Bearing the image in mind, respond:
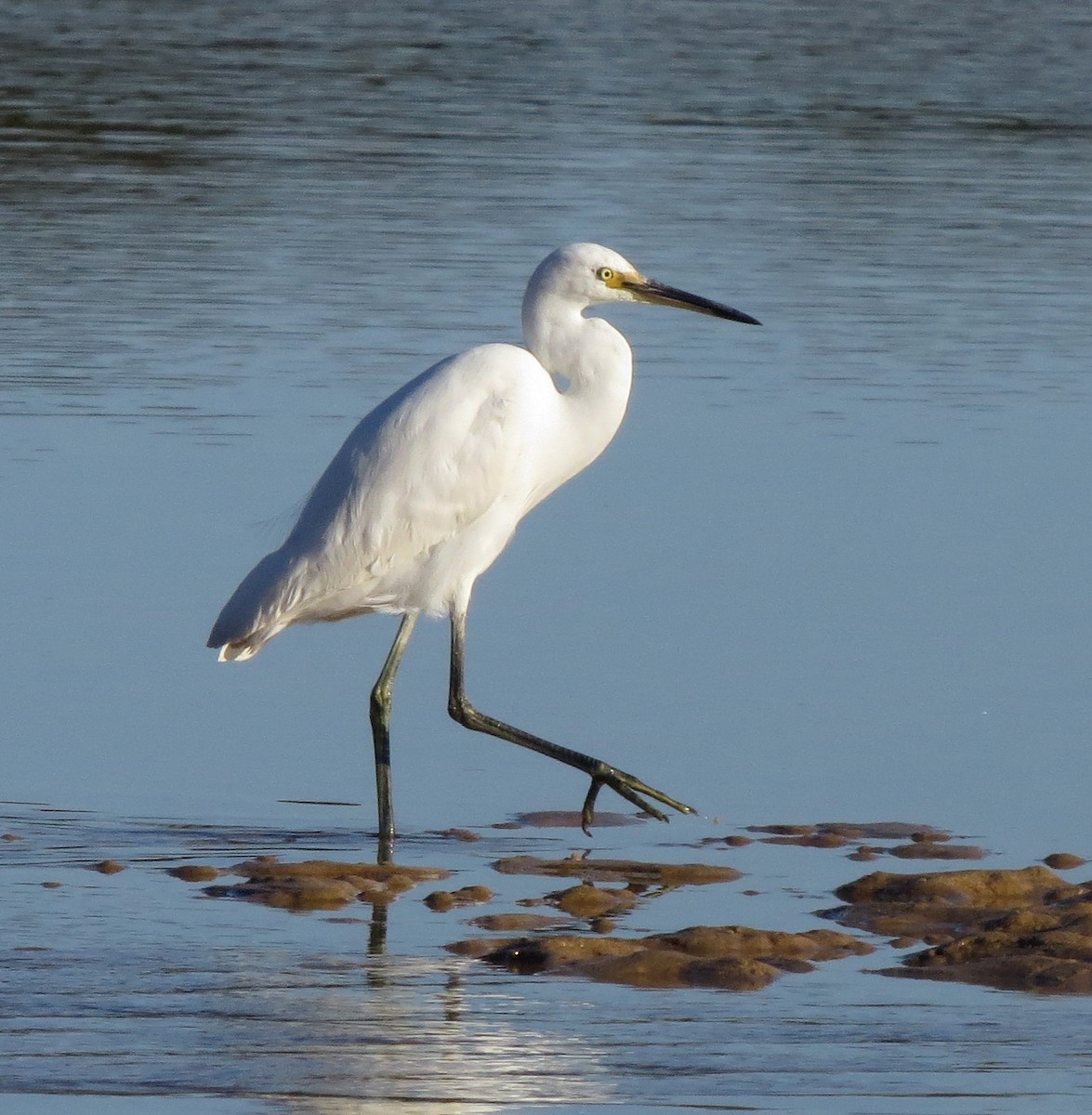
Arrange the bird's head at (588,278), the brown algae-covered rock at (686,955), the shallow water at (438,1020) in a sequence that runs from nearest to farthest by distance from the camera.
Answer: the shallow water at (438,1020)
the brown algae-covered rock at (686,955)
the bird's head at (588,278)

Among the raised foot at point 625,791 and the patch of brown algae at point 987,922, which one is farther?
the raised foot at point 625,791

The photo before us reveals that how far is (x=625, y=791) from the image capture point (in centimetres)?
658

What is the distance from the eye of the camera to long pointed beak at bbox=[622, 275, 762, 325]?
7.13 metres

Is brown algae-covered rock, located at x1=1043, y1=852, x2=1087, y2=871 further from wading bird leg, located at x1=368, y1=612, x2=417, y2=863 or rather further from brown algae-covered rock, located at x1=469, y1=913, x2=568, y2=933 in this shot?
wading bird leg, located at x1=368, y1=612, x2=417, y2=863

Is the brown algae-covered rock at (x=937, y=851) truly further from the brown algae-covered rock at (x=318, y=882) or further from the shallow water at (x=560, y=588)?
the brown algae-covered rock at (x=318, y=882)

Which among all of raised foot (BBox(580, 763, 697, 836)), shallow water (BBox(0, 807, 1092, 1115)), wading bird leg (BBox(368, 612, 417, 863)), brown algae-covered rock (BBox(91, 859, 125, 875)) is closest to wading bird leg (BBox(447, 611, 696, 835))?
raised foot (BBox(580, 763, 697, 836))

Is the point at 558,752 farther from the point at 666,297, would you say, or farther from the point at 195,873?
the point at 666,297

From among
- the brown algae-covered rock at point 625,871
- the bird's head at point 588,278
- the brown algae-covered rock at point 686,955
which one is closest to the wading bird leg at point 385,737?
the brown algae-covered rock at point 625,871

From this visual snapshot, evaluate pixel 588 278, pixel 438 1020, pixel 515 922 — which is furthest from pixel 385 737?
pixel 438 1020

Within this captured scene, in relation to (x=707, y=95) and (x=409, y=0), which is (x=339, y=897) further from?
(x=409, y=0)

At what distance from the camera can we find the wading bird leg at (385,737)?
21.4ft

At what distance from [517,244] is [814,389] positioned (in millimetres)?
3979

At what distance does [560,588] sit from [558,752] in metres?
1.90

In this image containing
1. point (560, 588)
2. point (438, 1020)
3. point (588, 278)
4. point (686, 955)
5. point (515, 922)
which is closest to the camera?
point (438, 1020)
